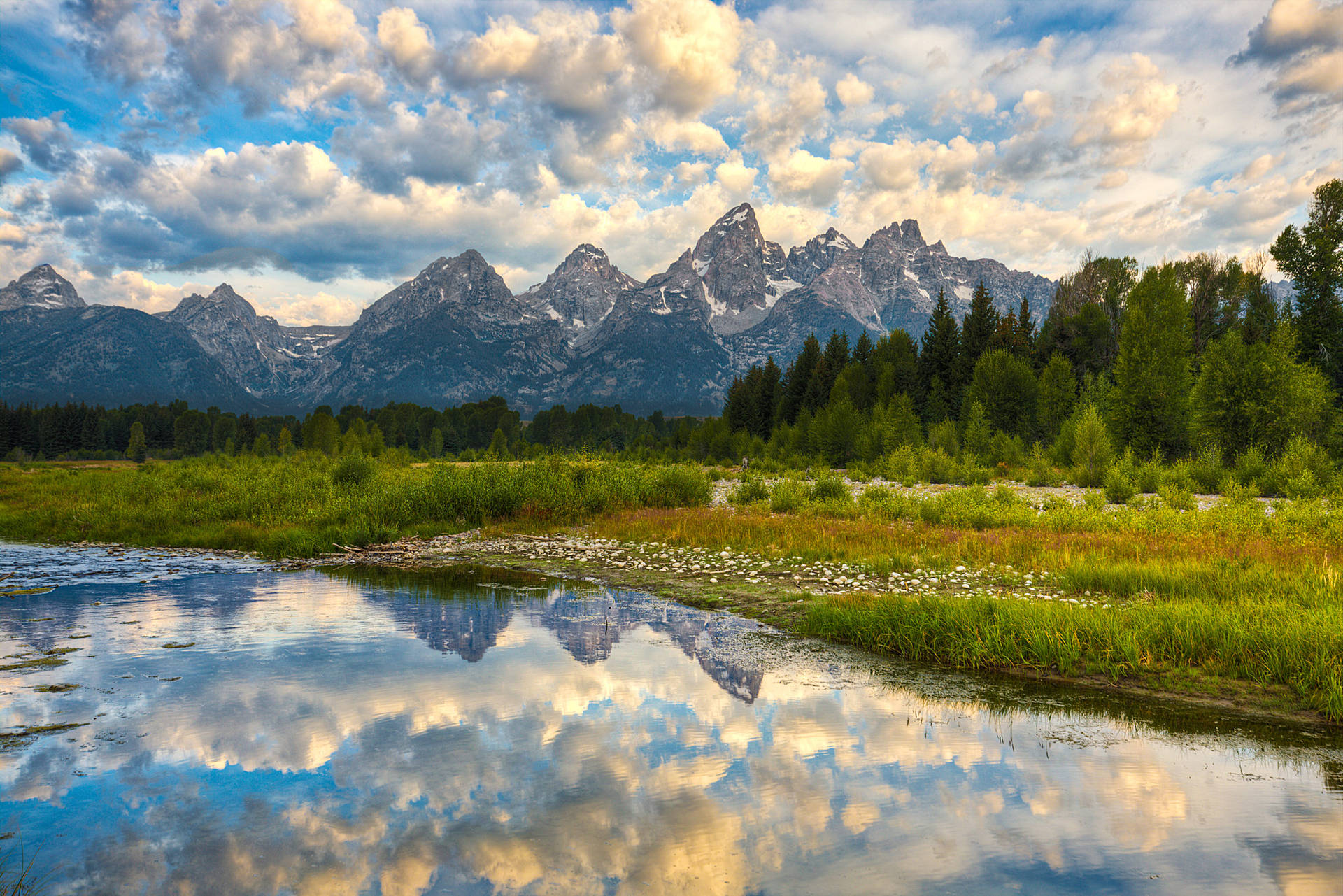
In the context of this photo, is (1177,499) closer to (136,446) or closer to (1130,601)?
(1130,601)

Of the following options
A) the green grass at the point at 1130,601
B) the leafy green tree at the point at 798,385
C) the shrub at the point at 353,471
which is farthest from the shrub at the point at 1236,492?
the leafy green tree at the point at 798,385

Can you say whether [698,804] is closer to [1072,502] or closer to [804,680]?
[804,680]

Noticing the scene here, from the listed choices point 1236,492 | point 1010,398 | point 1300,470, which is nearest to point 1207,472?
point 1300,470

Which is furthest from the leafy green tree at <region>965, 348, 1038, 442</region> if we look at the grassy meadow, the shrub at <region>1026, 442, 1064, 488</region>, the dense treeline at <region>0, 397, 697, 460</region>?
the dense treeline at <region>0, 397, 697, 460</region>

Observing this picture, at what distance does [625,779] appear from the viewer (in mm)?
6895

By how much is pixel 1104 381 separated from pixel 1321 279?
1521 centimetres

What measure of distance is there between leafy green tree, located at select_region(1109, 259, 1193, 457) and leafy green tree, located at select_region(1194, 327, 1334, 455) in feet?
16.2

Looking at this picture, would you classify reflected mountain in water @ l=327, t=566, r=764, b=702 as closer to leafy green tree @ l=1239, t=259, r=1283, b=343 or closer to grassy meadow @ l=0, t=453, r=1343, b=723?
grassy meadow @ l=0, t=453, r=1343, b=723

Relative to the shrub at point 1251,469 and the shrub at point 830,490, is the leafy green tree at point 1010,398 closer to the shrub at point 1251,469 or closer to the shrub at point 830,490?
the shrub at point 1251,469

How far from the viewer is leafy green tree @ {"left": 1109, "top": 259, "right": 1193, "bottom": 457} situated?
43.2m

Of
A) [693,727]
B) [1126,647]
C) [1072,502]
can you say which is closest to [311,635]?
[693,727]

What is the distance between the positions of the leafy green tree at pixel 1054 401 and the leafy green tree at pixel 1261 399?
18.8 m

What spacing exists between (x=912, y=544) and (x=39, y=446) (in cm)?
15035

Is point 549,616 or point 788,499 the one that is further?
point 788,499
